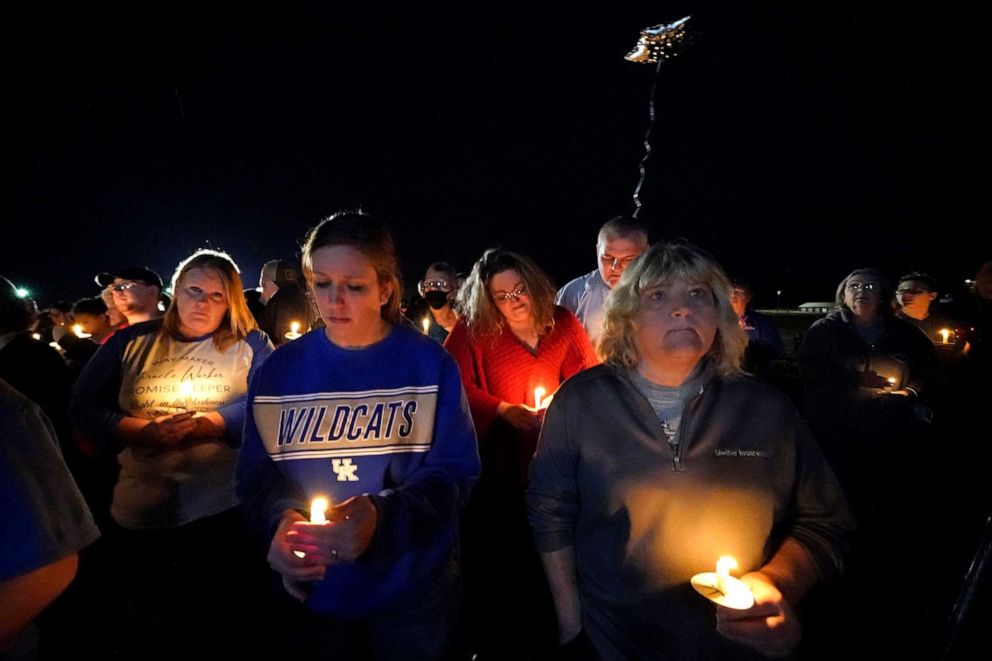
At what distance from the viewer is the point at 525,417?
3.06m

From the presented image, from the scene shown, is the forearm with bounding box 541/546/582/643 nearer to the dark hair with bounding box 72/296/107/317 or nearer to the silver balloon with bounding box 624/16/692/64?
the dark hair with bounding box 72/296/107/317

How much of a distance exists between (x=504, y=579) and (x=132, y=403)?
2685 mm

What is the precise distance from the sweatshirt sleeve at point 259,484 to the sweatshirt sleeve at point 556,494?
91 centimetres

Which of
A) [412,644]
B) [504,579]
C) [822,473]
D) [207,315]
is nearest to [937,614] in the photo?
[822,473]

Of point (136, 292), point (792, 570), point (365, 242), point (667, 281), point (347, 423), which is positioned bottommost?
point (792, 570)

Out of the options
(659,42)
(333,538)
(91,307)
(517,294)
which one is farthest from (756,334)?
(91,307)

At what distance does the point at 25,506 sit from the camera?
1.18 metres

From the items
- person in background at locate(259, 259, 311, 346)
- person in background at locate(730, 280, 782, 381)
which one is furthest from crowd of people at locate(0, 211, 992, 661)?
person in background at locate(730, 280, 782, 381)

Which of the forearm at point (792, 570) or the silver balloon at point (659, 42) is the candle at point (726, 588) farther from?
the silver balloon at point (659, 42)

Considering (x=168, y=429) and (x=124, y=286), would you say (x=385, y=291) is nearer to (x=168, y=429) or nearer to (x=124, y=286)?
(x=168, y=429)

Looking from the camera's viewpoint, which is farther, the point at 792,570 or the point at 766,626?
the point at 792,570

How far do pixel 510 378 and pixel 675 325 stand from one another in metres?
1.59

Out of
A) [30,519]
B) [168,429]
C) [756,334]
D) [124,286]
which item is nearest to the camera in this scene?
[30,519]

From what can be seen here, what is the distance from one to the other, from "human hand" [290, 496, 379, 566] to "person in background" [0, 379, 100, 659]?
0.54 metres
